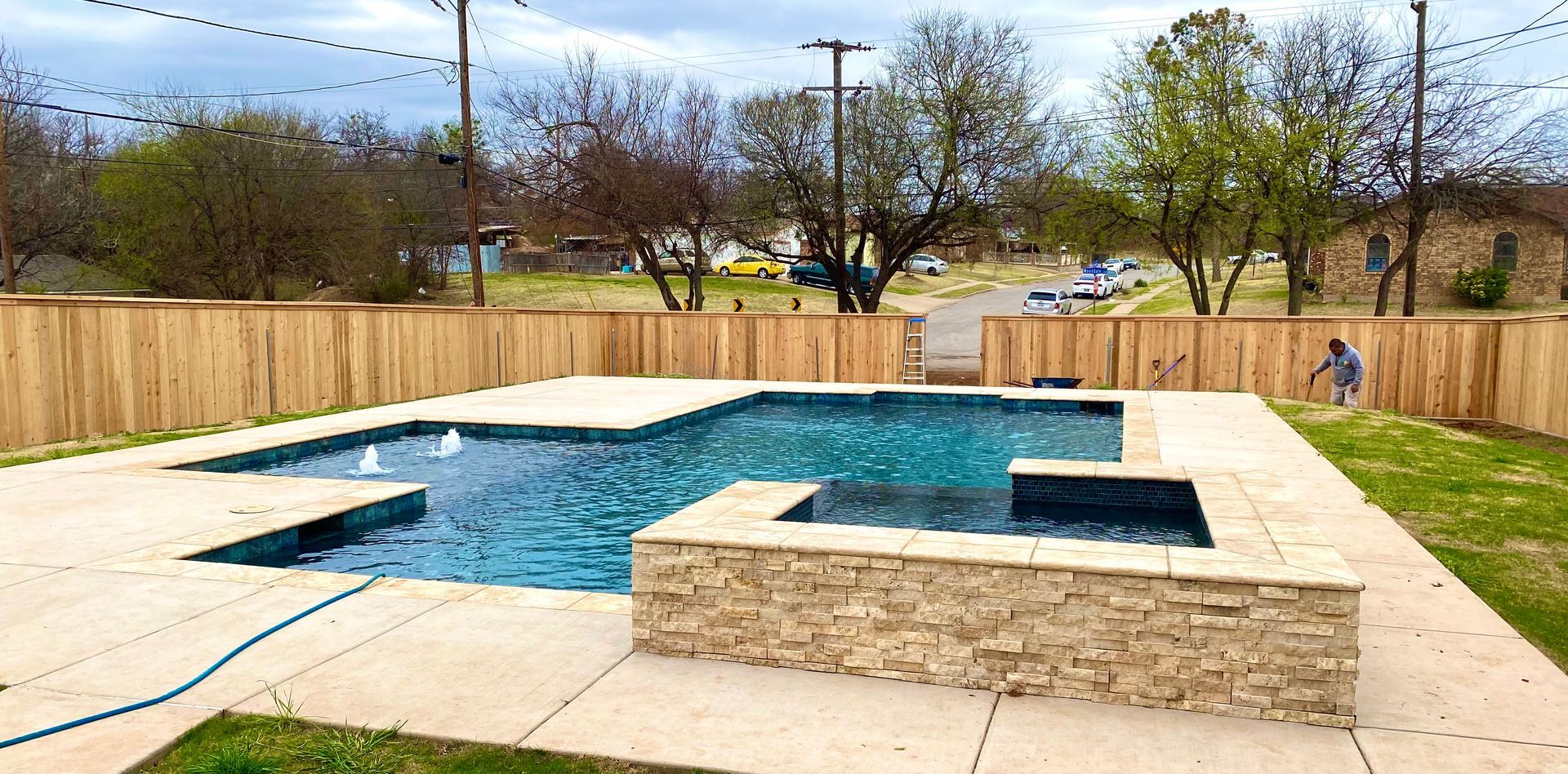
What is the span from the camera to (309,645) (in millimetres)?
4195

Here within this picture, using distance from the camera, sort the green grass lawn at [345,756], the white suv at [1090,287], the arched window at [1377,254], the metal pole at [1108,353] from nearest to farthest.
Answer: the green grass lawn at [345,756], the metal pole at [1108,353], the arched window at [1377,254], the white suv at [1090,287]

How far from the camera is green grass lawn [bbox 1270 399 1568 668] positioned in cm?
509

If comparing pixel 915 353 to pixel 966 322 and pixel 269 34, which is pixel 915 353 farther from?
pixel 966 322

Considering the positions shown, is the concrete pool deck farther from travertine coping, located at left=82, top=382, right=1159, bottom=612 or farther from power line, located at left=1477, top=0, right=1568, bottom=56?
power line, located at left=1477, top=0, right=1568, bottom=56

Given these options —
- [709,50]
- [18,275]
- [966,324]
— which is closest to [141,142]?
[18,275]

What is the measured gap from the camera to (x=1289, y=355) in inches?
640

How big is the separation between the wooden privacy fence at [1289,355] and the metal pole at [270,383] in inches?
456

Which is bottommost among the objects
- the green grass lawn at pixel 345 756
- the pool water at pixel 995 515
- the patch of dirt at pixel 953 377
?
the patch of dirt at pixel 953 377

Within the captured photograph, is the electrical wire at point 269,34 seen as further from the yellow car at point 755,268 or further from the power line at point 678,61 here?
the yellow car at point 755,268

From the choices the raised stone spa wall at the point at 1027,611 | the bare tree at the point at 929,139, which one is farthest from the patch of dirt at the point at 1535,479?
the bare tree at the point at 929,139

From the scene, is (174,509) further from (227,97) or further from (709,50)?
(227,97)

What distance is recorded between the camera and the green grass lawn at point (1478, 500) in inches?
201

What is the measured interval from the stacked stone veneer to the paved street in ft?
70.5

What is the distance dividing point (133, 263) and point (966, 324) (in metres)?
28.3
